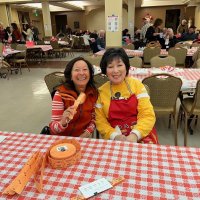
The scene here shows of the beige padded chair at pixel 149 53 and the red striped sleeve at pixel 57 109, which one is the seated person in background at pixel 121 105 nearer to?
the red striped sleeve at pixel 57 109

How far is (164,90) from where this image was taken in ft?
7.98

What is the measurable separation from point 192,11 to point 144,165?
56.9ft

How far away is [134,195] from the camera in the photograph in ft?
2.93

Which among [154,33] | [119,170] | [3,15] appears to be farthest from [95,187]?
[3,15]

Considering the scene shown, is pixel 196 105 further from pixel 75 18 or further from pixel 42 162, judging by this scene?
pixel 75 18

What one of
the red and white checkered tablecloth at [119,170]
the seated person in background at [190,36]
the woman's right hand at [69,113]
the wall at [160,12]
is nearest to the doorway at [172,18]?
the wall at [160,12]

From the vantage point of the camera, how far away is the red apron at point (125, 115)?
1.69 metres

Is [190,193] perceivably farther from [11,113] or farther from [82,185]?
[11,113]

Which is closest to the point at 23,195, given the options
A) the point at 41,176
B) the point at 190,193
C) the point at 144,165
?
the point at 41,176

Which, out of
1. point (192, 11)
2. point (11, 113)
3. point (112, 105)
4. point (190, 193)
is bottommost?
point (11, 113)

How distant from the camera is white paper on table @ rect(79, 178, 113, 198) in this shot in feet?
2.94

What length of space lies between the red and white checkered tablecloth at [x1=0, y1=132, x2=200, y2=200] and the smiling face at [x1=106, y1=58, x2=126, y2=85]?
57 cm

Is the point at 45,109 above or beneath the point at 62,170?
beneath

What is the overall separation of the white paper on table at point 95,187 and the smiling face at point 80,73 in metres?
0.89
